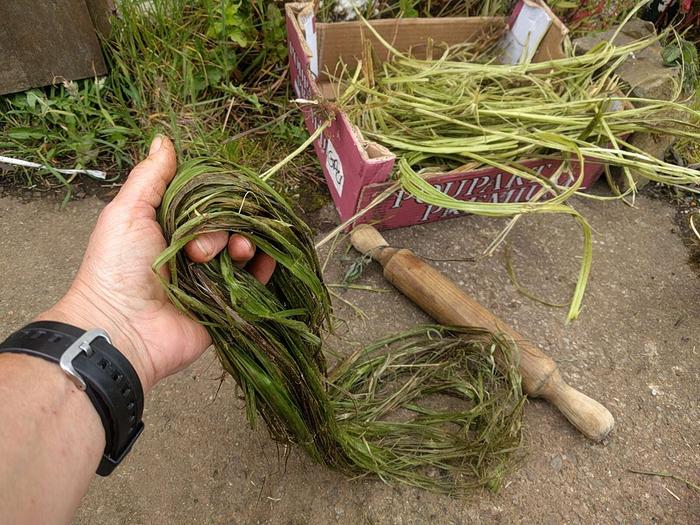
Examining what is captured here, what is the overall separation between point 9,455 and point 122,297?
0.43 m

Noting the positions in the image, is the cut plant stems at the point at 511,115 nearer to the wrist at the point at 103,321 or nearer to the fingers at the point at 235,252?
the fingers at the point at 235,252

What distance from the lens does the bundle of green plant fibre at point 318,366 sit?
1.10 m

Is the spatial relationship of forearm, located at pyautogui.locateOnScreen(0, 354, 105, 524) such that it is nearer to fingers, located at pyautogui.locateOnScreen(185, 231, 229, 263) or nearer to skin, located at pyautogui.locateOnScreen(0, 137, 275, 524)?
skin, located at pyautogui.locateOnScreen(0, 137, 275, 524)

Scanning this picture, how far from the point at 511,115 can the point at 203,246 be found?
1.50 m

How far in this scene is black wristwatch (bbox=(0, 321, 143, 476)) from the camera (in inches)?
40.6

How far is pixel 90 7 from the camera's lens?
89.9 inches

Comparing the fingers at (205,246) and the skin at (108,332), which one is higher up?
the fingers at (205,246)

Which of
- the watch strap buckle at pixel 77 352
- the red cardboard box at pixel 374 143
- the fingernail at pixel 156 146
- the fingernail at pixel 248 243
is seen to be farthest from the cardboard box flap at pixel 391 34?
the watch strap buckle at pixel 77 352

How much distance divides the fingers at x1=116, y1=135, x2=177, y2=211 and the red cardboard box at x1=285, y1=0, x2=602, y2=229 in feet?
2.31

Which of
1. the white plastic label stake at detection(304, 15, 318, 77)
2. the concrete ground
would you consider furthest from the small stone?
the white plastic label stake at detection(304, 15, 318, 77)

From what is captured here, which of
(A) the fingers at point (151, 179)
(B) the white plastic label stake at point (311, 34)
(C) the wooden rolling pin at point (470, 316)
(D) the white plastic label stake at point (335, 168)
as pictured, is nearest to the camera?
(A) the fingers at point (151, 179)

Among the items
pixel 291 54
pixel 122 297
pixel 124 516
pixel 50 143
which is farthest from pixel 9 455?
pixel 291 54

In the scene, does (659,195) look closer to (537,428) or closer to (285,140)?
(537,428)

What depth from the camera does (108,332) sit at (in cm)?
120
